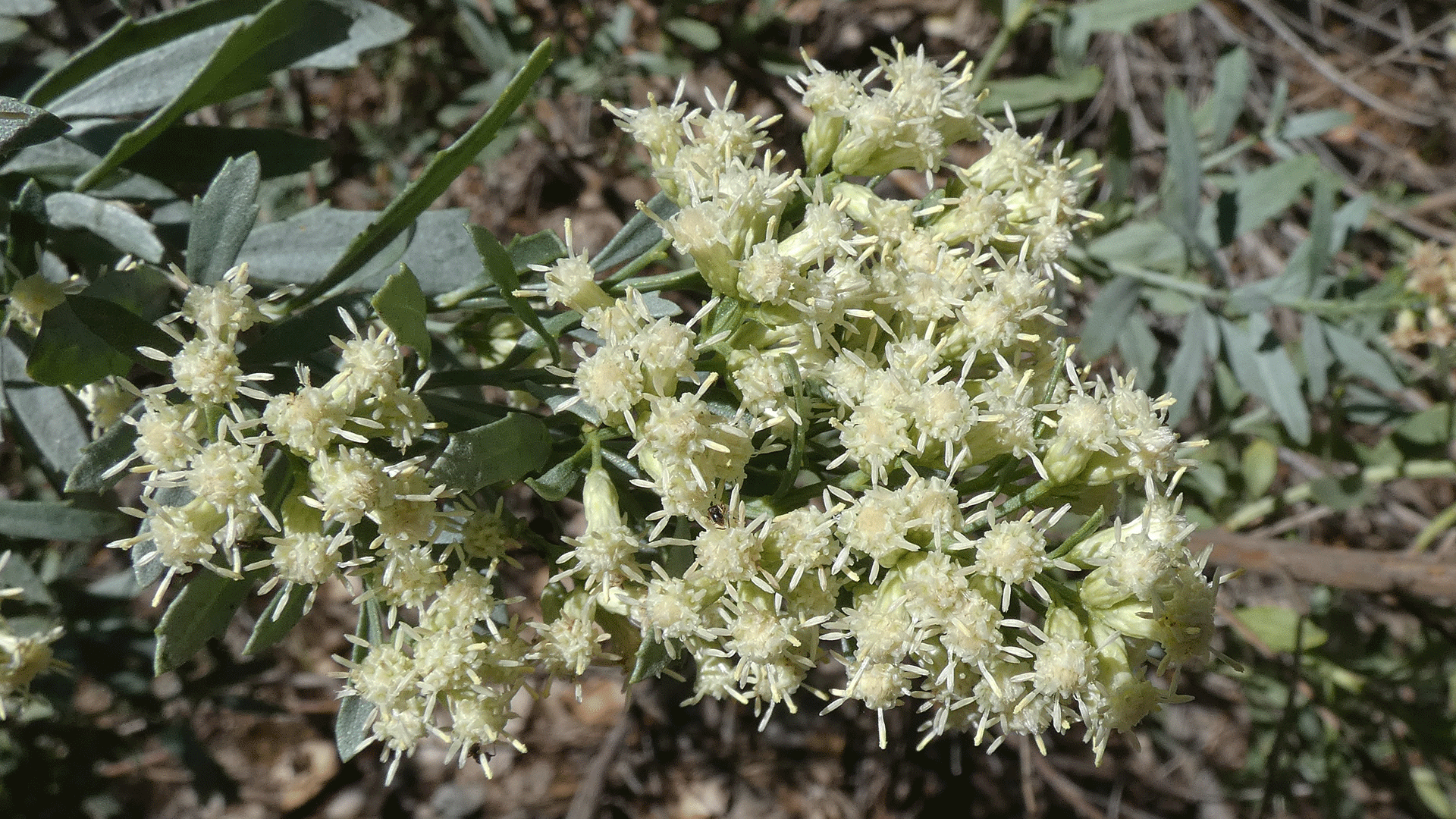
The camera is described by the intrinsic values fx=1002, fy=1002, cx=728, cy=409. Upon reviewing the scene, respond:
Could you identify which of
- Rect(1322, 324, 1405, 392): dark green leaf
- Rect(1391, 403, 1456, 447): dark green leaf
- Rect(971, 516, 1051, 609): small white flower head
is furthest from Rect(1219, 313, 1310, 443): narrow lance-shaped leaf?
Rect(971, 516, 1051, 609): small white flower head

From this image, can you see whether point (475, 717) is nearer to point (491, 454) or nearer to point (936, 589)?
point (491, 454)

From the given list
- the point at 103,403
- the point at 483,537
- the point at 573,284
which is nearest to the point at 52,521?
the point at 103,403

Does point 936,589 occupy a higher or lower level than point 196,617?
lower

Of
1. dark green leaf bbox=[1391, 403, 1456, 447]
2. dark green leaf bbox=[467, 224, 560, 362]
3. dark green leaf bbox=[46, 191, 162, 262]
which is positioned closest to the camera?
dark green leaf bbox=[467, 224, 560, 362]

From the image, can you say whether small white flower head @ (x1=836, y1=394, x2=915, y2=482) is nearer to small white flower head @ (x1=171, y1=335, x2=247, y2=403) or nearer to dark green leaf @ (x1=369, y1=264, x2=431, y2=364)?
dark green leaf @ (x1=369, y1=264, x2=431, y2=364)

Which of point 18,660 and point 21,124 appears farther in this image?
point 18,660

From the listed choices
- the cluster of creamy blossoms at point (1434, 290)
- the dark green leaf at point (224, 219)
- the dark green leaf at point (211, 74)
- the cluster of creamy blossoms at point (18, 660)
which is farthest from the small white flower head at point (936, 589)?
the cluster of creamy blossoms at point (1434, 290)

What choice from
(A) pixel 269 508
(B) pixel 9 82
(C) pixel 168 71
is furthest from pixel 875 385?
(B) pixel 9 82

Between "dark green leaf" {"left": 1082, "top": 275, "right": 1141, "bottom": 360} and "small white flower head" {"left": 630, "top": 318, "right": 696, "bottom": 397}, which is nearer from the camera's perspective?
"small white flower head" {"left": 630, "top": 318, "right": 696, "bottom": 397}
